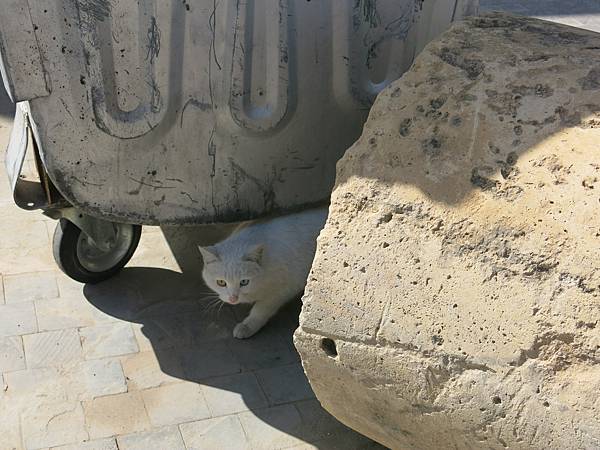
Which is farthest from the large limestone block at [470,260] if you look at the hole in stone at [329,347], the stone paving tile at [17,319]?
the stone paving tile at [17,319]

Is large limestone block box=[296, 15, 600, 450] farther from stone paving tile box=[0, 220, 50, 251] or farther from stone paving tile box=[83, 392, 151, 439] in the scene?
stone paving tile box=[0, 220, 50, 251]

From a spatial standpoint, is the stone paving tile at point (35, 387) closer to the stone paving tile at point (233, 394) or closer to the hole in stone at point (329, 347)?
the stone paving tile at point (233, 394)

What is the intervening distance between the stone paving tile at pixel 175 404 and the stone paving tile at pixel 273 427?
6.6 inches

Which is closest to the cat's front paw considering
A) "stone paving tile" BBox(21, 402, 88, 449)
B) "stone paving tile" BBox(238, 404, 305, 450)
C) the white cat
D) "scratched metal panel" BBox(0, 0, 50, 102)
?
the white cat

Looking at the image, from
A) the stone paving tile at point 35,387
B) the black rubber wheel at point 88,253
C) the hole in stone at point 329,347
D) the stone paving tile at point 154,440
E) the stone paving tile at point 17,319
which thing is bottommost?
the stone paving tile at point 154,440

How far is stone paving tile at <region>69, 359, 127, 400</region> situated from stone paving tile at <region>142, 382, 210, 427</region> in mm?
122

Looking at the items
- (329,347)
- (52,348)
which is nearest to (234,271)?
(52,348)

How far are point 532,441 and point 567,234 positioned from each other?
20.8 inches

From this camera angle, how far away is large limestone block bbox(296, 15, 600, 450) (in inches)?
84.4

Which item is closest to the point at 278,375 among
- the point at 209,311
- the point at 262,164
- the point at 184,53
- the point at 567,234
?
the point at 209,311

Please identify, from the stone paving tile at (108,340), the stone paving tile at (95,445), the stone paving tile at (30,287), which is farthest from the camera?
the stone paving tile at (30,287)

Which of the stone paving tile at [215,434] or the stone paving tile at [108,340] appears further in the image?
the stone paving tile at [108,340]

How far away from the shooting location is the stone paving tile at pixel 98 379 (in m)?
3.22

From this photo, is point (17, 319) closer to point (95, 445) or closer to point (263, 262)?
point (95, 445)
